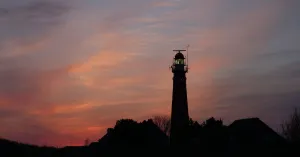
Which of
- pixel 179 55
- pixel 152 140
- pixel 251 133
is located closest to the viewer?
pixel 251 133

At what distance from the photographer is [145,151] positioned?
49812mm

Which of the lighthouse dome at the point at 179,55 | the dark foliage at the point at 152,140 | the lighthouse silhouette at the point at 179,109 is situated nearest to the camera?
the dark foliage at the point at 152,140

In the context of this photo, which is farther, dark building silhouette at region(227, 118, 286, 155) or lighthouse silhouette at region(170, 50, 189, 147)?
lighthouse silhouette at region(170, 50, 189, 147)

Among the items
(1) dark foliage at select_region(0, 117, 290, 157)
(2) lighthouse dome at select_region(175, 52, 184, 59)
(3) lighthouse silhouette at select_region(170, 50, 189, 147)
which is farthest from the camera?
(2) lighthouse dome at select_region(175, 52, 184, 59)

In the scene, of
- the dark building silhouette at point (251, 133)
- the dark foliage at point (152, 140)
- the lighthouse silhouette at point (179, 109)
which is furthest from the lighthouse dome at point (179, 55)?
the dark building silhouette at point (251, 133)

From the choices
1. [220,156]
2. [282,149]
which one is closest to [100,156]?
[220,156]

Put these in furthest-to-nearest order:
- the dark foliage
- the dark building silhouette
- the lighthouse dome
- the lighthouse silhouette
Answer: the lighthouse dome, the lighthouse silhouette, the dark building silhouette, the dark foliage

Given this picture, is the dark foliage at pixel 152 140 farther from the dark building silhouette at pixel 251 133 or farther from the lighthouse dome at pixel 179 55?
the lighthouse dome at pixel 179 55

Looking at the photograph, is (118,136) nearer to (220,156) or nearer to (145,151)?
(145,151)

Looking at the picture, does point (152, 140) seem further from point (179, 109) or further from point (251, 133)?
point (251, 133)

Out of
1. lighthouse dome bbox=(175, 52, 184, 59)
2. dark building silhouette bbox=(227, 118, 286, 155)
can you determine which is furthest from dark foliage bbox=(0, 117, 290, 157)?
lighthouse dome bbox=(175, 52, 184, 59)

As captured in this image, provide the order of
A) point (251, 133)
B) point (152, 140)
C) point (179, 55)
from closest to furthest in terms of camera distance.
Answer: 1. point (251, 133)
2. point (152, 140)
3. point (179, 55)

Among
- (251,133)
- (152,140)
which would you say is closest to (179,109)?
(152,140)

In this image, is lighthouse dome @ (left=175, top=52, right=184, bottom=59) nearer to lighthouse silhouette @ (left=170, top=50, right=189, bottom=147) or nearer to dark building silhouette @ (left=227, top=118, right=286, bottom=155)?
lighthouse silhouette @ (left=170, top=50, right=189, bottom=147)
